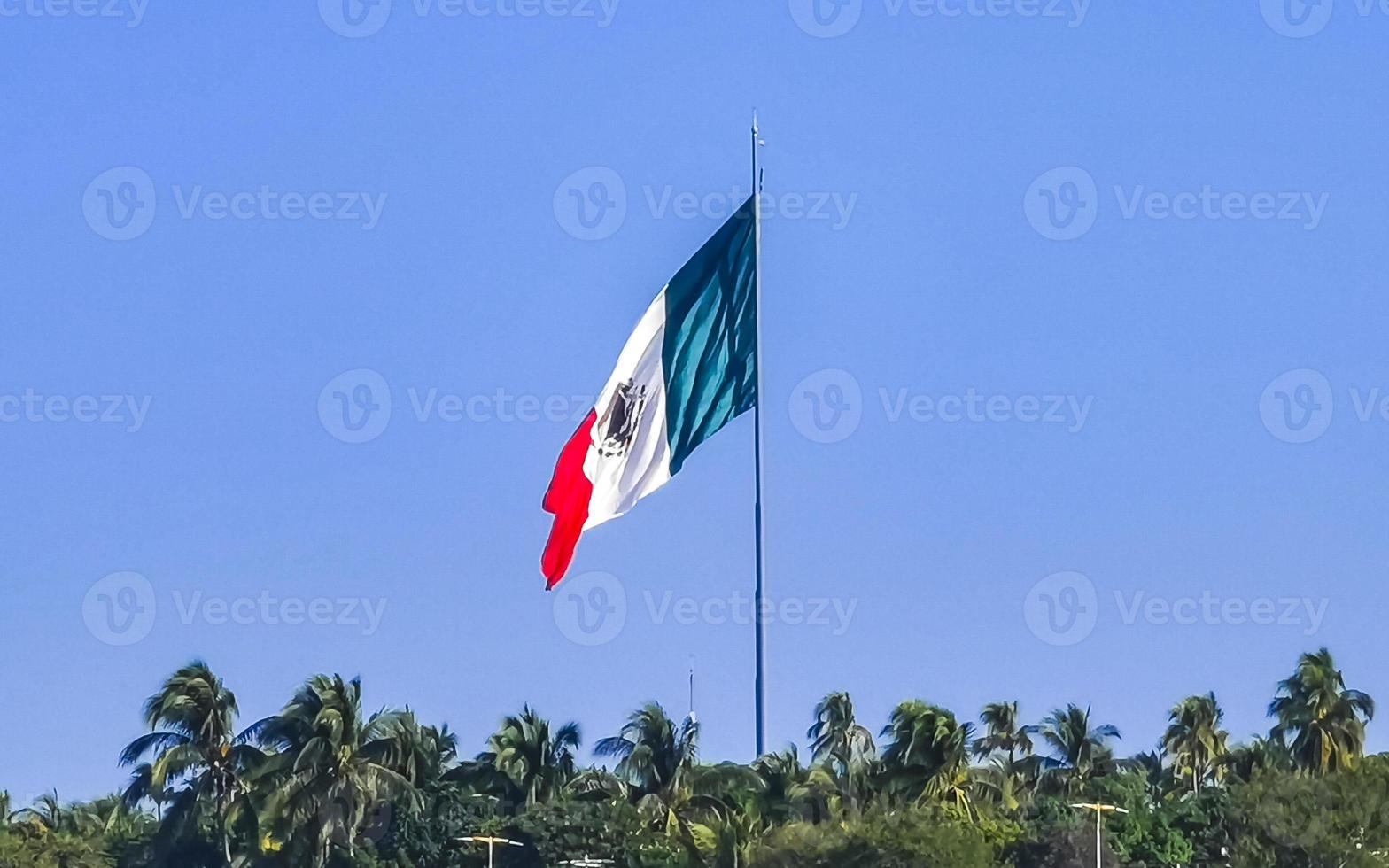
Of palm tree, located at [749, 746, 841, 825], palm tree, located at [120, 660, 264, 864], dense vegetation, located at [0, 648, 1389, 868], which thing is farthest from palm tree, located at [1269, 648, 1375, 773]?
palm tree, located at [120, 660, 264, 864]

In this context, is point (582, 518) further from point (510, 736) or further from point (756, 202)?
point (510, 736)

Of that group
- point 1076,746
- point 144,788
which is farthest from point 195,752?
point 1076,746

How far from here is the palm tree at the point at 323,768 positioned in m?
65.6

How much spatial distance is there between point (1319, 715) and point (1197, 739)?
70.4ft

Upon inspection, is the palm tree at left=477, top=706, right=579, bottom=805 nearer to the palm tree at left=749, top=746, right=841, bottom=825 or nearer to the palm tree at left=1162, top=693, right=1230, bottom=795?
the palm tree at left=749, top=746, right=841, bottom=825

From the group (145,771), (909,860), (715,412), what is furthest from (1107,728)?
(715,412)

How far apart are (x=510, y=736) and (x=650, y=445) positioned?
146 feet

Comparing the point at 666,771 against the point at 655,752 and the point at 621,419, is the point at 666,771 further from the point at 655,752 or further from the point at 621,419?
the point at 621,419

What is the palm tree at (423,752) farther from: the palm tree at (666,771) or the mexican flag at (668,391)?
the mexican flag at (668,391)

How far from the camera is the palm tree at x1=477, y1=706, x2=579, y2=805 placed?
76.4m

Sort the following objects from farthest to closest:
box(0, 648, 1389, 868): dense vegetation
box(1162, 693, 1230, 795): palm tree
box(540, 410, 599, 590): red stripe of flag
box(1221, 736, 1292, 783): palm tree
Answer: box(1162, 693, 1230, 795): palm tree
box(1221, 736, 1292, 783): palm tree
box(0, 648, 1389, 868): dense vegetation
box(540, 410, 599, 590): red stripe of flag

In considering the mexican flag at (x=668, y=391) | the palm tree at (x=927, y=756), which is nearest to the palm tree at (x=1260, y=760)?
the palm tree at (x=927, y=756)

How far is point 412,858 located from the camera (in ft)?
246

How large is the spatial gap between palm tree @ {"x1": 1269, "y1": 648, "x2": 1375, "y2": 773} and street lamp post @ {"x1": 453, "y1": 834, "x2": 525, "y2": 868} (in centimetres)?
2682
